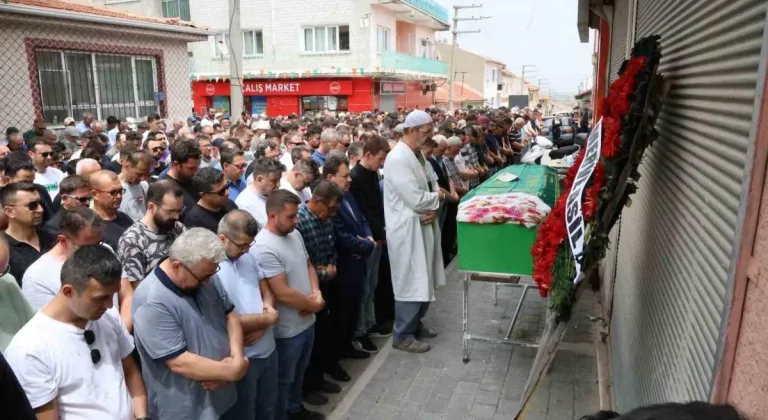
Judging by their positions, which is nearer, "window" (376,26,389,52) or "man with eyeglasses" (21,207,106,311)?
"man with eyeglasses" (21,207,106,311)

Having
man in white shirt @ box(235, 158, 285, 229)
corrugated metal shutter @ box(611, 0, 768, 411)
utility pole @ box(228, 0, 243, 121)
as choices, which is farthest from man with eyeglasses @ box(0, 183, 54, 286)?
utility pole @ box(228, 0, 243, 121)

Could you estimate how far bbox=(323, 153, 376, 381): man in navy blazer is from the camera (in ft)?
16.0

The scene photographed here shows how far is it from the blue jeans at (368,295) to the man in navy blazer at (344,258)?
0.29 metres

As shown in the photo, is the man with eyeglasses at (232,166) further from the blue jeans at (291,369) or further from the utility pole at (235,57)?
the utility pole at (235,57)

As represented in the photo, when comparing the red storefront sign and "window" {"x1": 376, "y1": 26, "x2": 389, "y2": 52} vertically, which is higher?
"window" {"x1": 376, "y1": 26, "x2": 389, "y2": 52}

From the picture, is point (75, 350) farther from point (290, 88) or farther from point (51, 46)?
point (290, 88)

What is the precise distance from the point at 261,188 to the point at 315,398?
69.1 inches

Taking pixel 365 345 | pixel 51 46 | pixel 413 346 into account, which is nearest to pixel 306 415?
pixel 365 345

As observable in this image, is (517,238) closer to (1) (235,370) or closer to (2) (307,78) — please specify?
(1) (235,370)

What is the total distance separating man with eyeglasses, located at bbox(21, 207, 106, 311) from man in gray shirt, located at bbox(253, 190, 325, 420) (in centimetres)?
97

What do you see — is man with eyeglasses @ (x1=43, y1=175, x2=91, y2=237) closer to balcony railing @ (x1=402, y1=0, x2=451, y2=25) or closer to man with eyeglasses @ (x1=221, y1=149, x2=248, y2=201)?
man with eyeglasses @ (x1=221, y1=149, x2=248, y2=201)

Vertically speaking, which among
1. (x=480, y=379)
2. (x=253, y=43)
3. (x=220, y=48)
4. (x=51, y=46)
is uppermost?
(x=253, y=43)

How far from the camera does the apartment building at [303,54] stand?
25.9 m

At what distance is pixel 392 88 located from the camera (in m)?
28.4
